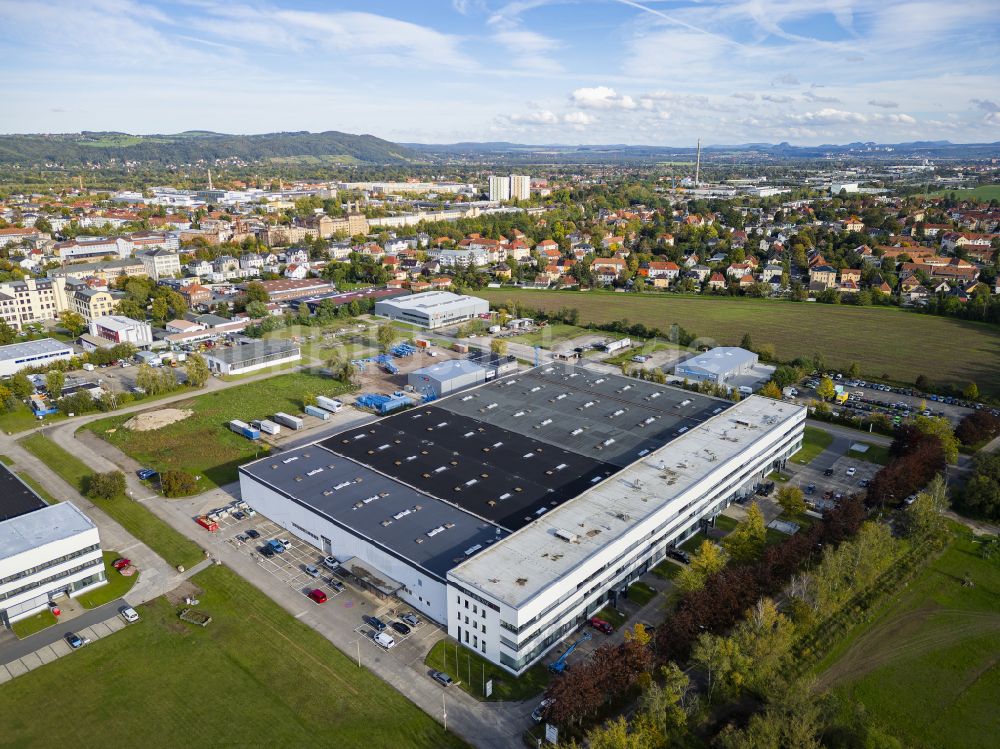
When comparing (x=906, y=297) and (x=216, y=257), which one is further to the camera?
(x=216, y=257)

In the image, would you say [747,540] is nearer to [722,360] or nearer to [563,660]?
[563,660]

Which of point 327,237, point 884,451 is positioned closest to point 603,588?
point 884,451

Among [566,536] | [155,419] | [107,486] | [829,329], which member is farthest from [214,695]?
[829,329]

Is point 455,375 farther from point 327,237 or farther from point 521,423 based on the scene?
point 327,237

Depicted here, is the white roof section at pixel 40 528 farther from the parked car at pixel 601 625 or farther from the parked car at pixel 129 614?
the parked car at pixel 601 625

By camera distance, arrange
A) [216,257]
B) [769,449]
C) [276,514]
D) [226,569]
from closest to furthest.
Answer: [226,569]
[276,514]
[769,449]
[216,257]

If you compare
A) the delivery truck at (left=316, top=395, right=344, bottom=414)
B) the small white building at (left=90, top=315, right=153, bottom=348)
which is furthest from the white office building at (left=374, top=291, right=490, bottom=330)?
the small white building at (left=90, top=315, right=153, bottom=348)
